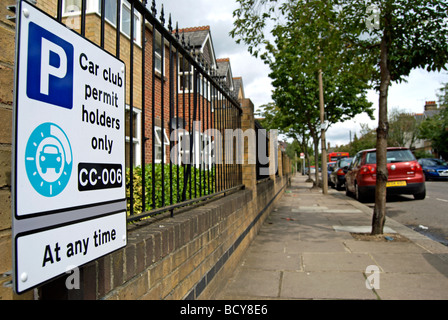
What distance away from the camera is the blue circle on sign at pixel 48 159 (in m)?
1.01

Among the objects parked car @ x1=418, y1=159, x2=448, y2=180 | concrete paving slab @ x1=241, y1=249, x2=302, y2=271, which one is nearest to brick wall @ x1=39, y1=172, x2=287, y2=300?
concrete paving slab @ x1=241, y1=249, x2=302, y2=271

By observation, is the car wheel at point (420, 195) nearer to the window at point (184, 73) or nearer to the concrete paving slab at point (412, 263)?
the concrete paving slab at point (412, 263)

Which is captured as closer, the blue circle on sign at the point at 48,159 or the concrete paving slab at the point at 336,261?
the blue circle on sign at the point at 48,159

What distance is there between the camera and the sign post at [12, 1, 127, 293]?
991mm

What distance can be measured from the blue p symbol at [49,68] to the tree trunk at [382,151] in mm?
5250

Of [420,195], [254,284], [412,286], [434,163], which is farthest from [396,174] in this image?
[434,163]

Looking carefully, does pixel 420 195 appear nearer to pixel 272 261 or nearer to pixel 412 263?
pixel 412 263

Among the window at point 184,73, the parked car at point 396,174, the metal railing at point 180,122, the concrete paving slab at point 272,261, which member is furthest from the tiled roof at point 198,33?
the window at point 184,73

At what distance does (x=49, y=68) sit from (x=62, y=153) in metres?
0.29

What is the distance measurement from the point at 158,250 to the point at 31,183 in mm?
1139

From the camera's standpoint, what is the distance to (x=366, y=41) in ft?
20.4

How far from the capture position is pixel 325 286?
338cm

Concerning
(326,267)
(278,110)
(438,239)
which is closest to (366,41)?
(438,239)
